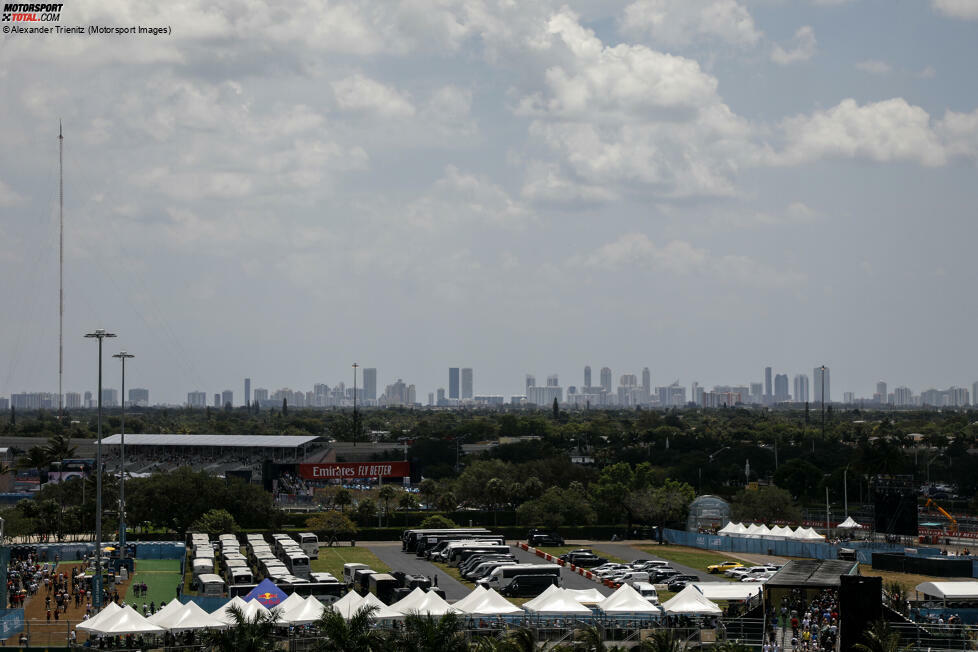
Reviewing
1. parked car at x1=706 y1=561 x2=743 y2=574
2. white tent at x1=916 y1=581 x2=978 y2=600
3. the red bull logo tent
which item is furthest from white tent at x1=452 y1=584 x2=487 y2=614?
parked car at x1=706 y1=561 x2=743 y2=574

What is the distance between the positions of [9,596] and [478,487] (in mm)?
48642

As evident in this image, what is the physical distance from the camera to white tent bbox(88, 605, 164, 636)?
3856 centimetres

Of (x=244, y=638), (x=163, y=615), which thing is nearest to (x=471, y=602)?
(x=163, y=615)

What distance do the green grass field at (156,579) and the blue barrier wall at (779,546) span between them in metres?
37.4

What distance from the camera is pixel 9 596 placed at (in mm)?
53156

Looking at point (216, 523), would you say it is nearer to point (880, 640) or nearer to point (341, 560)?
point (341, 560)

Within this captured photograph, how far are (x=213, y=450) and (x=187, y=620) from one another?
3959 inches

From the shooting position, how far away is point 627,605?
43406 millimetres

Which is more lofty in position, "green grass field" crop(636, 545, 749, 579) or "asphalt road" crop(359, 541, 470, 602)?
"asphalt road" crop(359, 541, 470, 602)

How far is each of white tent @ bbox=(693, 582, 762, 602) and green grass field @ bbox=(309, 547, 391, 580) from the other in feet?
72.2

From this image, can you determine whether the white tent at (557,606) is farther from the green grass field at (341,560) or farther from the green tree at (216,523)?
the green tree at (216,523)

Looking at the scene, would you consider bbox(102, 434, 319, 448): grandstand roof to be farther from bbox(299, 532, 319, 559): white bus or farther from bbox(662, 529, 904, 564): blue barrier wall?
bbox(662, 529, 904, 564): blue barrier wall

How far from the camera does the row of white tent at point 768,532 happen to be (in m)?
74.5

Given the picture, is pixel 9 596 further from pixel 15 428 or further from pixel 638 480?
pixel 15 428
